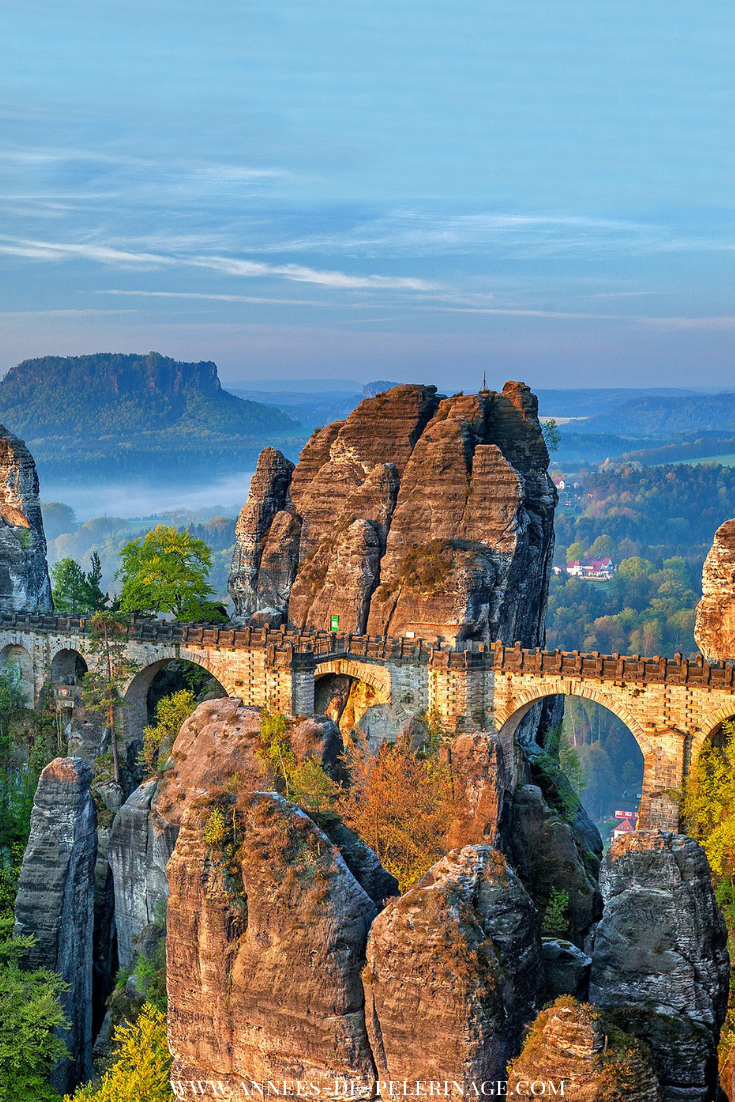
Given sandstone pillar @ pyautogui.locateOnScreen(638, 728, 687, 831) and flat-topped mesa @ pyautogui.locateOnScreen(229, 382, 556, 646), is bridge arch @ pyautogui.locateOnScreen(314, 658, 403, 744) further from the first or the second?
sandstone pillar @ pyautogui.locateOnScreen(638, 728, 687, 831)

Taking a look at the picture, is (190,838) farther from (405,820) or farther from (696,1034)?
(405,820)

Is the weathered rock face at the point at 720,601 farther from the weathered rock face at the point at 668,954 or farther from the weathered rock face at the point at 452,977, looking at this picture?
the weathered rock face at the point at 452,977

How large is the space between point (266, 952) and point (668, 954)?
7231 millimetres

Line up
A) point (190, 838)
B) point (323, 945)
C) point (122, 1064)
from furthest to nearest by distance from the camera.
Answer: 1. point (122, 1064)
2. point (190, 838)
3. point (323, 945)

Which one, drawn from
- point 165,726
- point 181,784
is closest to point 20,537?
point 165,726

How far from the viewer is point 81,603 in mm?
70625

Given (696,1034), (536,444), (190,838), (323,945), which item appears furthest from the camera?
(536,444)

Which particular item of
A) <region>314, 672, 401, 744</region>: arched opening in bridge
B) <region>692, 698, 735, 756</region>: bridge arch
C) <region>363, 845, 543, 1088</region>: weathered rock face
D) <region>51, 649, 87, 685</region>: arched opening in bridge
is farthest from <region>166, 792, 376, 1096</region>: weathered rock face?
<region>51, 649, 87, 685</region>: arched opening in bridge

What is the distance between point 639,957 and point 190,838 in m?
8.69

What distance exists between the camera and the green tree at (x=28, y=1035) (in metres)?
39.8

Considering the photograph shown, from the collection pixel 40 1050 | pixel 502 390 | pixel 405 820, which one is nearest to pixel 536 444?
pixel 502 390

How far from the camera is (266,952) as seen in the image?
22750 mm

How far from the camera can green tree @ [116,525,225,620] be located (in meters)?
62.7

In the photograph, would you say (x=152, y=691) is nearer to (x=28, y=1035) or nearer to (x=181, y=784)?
(x=181, y=784)
